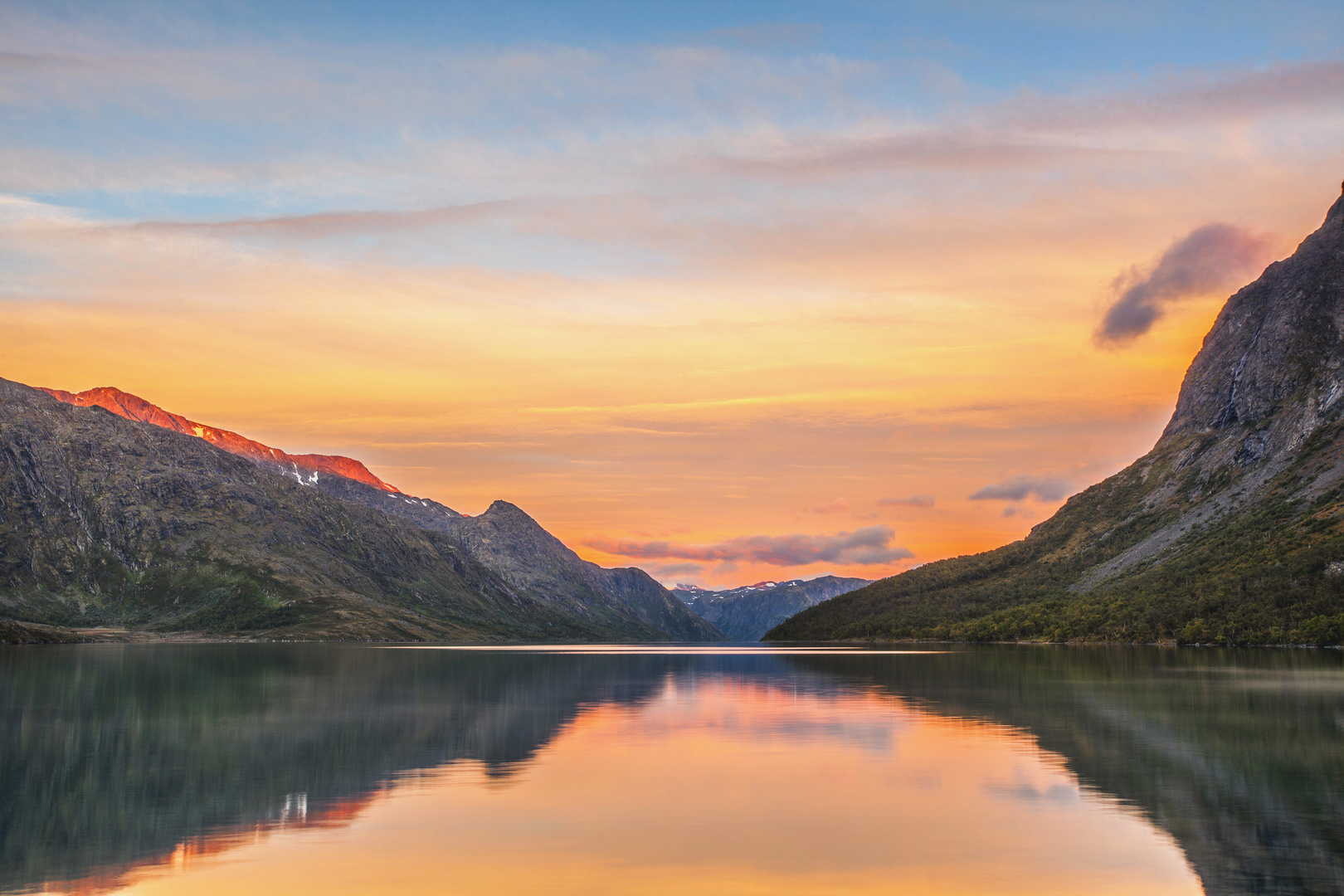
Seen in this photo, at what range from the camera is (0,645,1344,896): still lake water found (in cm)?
3106

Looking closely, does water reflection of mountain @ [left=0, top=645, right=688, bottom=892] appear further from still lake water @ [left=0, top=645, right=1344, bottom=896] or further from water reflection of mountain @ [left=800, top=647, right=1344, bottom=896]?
water reflection of mountain @ [left=800, top=647, right=1344, bottom=896]

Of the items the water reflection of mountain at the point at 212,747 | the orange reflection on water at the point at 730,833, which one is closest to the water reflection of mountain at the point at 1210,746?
the orange reflection on water at the point at 730,833

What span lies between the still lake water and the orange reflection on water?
0.17 meters

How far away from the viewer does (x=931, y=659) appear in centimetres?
19125

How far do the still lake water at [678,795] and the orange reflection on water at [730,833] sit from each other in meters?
0.17

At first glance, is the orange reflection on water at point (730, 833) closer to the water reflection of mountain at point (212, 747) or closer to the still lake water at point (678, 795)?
the still lake water at point (678, 795)

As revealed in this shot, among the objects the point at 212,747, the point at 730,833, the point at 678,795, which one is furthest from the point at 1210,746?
the point at 212,747

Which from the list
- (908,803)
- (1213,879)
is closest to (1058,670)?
(908,803)

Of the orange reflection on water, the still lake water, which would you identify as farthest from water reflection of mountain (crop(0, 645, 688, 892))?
the orange reflection on water

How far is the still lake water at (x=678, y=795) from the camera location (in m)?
31.1

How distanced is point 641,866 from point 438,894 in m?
6.60

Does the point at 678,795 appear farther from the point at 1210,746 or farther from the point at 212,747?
the point at 1210,746

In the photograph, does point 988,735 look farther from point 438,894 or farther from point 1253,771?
point 438,894

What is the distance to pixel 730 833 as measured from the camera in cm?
3753
